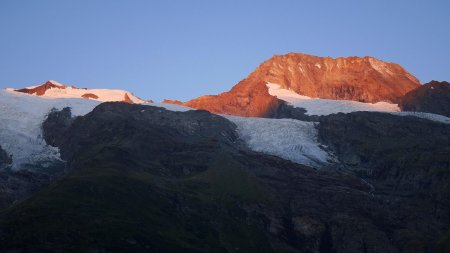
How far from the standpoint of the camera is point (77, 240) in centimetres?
19800

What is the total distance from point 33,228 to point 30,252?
1381cm

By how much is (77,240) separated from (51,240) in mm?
6890

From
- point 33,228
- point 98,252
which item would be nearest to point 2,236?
point 33,228

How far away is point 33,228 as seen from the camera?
199 meters

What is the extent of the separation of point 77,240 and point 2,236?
18294 mm

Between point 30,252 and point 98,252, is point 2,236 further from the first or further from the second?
point 98,252

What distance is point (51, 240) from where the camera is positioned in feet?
637

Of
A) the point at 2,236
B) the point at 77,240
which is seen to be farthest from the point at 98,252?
the point at 2,236

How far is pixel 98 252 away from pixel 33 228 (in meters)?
18.0

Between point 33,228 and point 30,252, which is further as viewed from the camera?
point 33,228

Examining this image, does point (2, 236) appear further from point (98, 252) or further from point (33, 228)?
point (98, 252)

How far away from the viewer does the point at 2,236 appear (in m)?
191

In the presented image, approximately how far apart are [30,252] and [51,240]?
8.68m

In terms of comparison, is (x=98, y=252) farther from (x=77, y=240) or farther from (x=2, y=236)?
(x=2, y=236)
